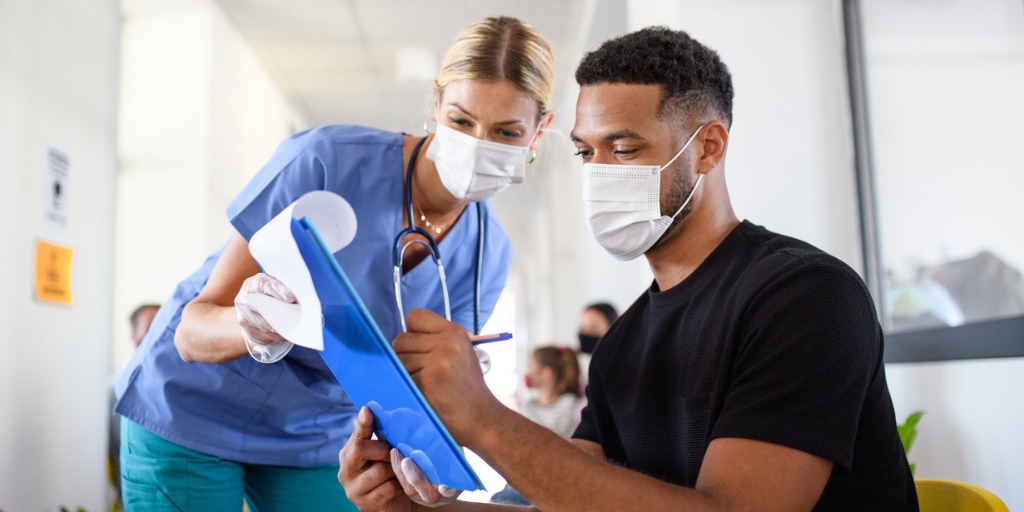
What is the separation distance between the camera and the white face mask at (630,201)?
1091mm

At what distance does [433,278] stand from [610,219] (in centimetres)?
40

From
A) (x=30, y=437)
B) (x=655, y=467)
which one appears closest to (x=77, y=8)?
(x=30, y=437)

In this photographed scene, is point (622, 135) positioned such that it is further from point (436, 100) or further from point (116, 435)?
point (116, 435)

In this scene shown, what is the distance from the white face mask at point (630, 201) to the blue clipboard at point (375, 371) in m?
0.47

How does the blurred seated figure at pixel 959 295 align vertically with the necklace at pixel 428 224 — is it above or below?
below

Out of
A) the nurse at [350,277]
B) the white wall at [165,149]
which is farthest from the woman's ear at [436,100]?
the white wall at [165,149]

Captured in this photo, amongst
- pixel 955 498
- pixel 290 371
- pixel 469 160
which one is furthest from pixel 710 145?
pixel 290 371

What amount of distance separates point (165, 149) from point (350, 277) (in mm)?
3169

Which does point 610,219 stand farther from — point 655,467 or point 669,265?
point 655,467

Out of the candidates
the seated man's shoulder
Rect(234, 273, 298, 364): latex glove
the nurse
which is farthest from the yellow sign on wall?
the seated man's shoulder

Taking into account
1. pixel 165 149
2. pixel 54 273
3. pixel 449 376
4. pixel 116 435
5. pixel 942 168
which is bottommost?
pixel 116 435

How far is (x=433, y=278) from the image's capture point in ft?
4.63

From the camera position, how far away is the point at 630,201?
109cm

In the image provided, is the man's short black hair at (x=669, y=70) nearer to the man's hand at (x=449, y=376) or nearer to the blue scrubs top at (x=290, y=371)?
the blue scrubs top at (x=290, y=371)
